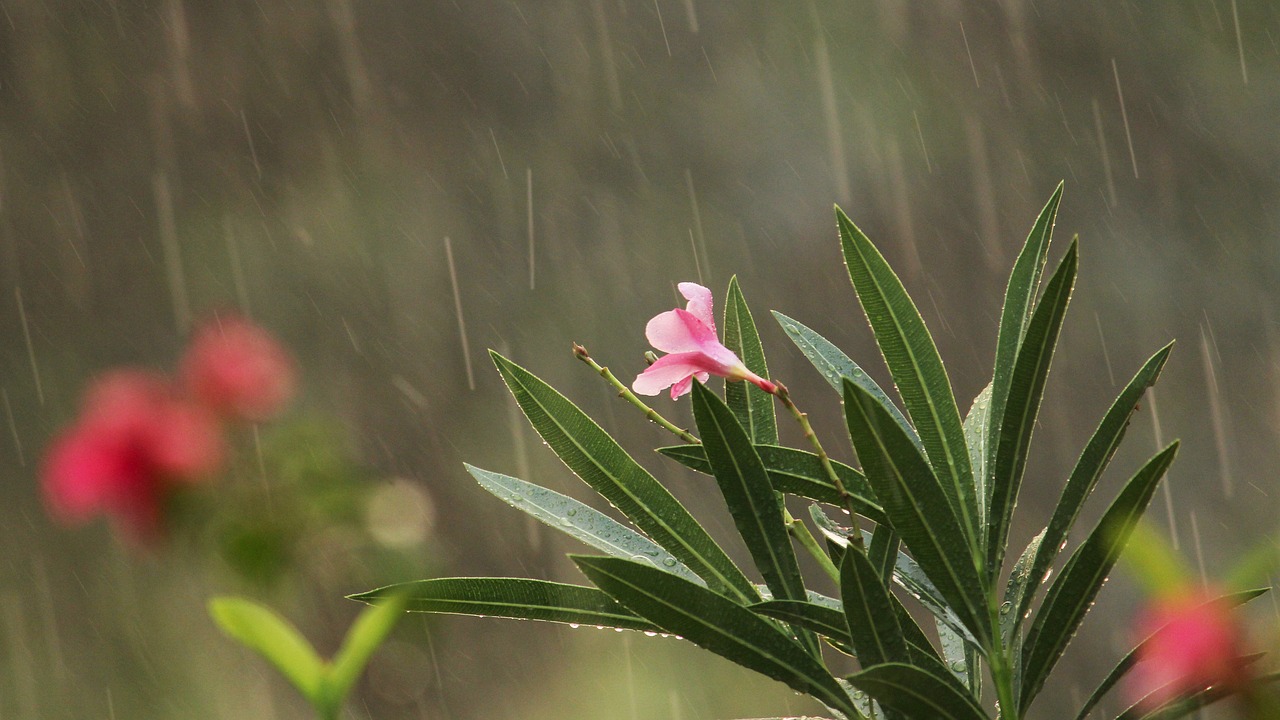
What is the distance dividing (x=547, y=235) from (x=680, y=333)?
4.20 m

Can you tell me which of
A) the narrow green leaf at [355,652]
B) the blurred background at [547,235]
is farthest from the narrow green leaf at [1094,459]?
the blurred background at [547,235]

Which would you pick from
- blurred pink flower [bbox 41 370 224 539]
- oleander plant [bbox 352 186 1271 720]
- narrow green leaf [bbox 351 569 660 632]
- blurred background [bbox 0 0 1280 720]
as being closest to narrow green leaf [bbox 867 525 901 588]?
oleander plant [bbox 352 186 1271 720]

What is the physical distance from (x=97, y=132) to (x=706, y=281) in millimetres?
2578

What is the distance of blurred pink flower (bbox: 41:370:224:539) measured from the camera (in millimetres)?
521

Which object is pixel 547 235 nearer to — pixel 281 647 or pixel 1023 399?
pixel 1023 399

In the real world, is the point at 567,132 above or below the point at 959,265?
above

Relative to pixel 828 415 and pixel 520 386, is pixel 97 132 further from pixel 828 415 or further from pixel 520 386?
pixel 520 386

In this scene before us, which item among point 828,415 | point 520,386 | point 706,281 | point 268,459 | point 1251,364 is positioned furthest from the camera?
point 1251,364

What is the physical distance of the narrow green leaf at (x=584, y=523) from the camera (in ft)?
1.76

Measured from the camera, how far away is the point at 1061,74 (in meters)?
4.77

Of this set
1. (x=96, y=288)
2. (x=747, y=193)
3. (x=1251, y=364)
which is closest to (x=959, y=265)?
(x=747, y=193)

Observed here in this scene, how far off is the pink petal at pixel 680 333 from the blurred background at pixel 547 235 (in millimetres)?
3328

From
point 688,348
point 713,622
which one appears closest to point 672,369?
point 688,348

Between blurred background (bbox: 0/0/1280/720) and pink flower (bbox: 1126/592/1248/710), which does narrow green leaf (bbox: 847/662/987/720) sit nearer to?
pink flower (bbox: 1126/592/1248/710)
